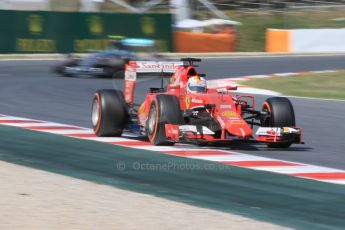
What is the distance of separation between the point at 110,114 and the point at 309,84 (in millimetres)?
11666

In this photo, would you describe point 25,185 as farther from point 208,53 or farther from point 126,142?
point 208,53

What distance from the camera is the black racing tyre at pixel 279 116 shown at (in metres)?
10.5

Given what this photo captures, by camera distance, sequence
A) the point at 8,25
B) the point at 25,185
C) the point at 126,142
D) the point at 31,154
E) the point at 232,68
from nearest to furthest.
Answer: the point at 25,185, the point at 31,154, the point at 126,142, the point at 232,68, the point at 8,25

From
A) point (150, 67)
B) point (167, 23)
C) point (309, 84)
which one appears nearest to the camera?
point (150, 67)

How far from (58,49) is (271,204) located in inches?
991

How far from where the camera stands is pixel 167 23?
34938mm

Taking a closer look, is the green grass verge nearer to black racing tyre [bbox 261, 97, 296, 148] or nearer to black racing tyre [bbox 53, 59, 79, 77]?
black racing tyre [bbox 53, 59, 79, 77]

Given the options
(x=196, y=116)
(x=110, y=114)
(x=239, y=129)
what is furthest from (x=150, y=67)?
(x=239, y=129)

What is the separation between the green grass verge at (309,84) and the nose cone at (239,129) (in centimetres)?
903

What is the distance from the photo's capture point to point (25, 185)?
25.3ft

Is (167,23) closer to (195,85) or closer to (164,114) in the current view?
(195,85)

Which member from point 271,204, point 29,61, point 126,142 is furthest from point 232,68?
point 271,204

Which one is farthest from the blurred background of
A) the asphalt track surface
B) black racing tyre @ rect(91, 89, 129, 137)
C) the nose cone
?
the nose cone

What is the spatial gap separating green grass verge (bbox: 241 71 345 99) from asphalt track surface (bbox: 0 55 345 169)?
5.01ft
